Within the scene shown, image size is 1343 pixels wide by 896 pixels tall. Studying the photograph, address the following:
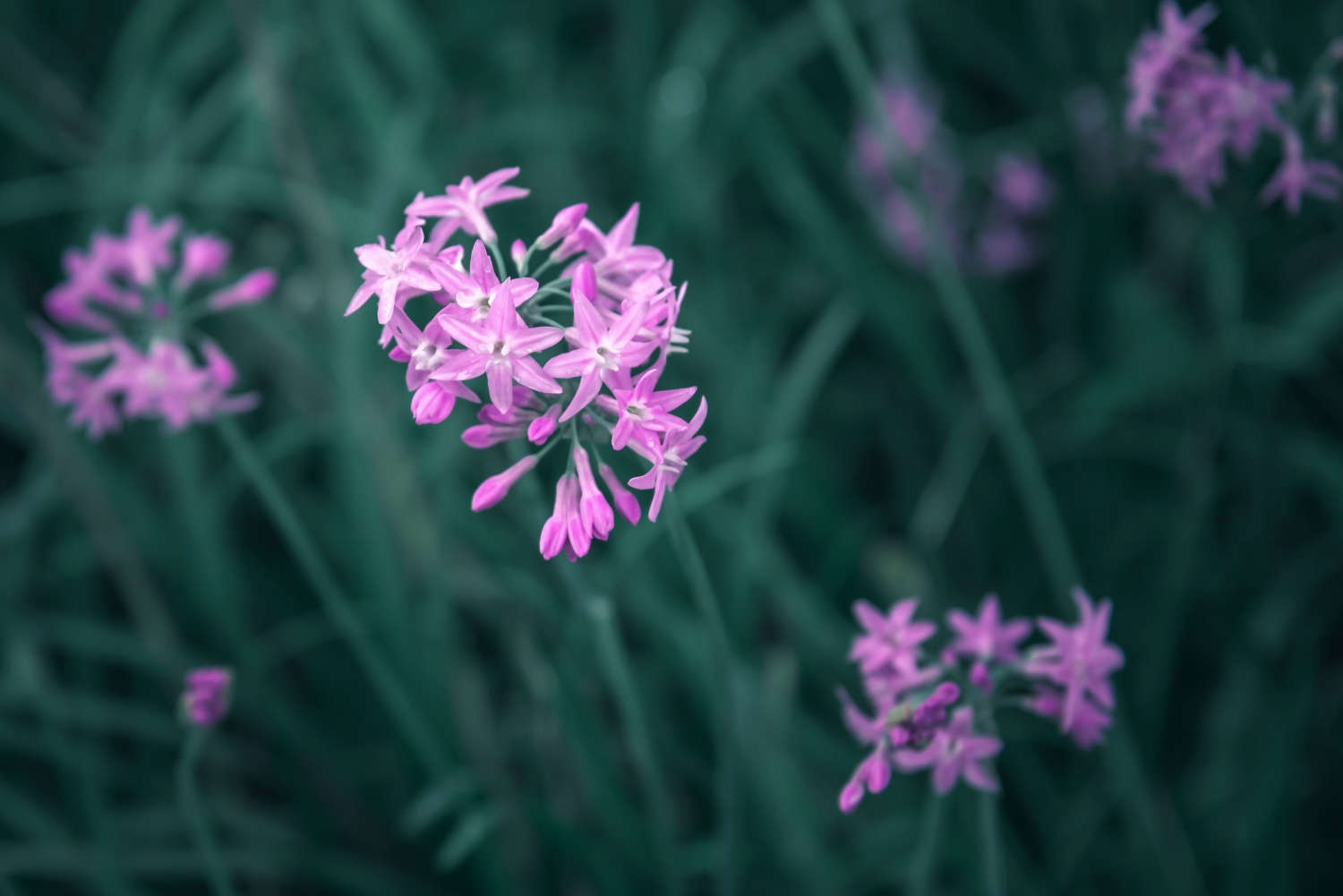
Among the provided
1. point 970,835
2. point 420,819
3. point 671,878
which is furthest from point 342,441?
point 970,835

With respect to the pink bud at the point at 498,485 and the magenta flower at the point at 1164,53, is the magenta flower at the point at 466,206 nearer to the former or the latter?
the pink bud at the point at 498,485

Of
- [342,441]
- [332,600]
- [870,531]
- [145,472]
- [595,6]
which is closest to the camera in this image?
[332,600]

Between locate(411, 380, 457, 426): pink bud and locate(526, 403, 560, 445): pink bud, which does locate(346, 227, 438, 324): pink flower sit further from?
locate(526, 403, 560, 445): pink bud

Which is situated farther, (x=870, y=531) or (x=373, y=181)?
(x=870, y=531)

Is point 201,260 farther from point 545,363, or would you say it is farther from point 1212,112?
point 1212,112

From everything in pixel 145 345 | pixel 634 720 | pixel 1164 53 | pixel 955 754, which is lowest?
pixel 955 754

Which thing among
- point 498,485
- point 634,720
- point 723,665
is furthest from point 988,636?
point 498,485

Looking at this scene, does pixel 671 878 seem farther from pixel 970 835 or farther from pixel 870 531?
pixel 870 531
